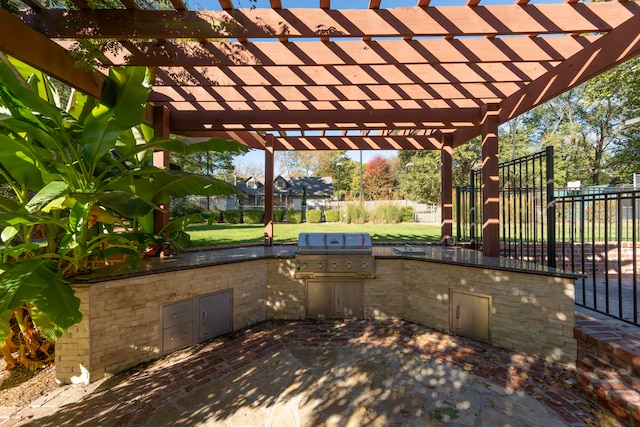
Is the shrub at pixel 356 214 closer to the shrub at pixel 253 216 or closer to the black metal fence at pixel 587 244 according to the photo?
the shrub at pixel 253 216

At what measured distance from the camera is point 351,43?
11.3ft

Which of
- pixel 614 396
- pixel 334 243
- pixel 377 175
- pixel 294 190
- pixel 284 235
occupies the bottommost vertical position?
pixel 614 396

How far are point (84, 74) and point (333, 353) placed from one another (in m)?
4.76

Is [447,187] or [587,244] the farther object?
[447,187]

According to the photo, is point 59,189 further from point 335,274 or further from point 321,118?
point 321,118

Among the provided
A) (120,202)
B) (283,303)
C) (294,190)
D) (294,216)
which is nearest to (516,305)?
(283,303)

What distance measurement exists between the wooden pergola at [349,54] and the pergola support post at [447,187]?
1555 millimetres

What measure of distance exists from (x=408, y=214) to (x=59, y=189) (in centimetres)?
1692

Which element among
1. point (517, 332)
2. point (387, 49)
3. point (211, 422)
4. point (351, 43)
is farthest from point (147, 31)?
point (517, 332)

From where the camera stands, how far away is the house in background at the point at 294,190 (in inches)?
1150

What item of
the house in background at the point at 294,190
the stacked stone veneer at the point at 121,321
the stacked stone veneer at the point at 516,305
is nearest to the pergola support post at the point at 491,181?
the stacked stone veneer at the point at 516,305

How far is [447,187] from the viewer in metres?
6.96

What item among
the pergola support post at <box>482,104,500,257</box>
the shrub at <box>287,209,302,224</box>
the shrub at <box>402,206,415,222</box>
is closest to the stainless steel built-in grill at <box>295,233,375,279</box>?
the pergola support post at <box>482,104,500,257</box>

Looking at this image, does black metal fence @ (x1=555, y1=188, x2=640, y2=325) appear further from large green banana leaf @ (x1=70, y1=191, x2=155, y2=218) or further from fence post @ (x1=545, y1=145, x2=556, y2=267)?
large green banana leaf @ (x1=70, y1=191, x2=155, y2=218)
